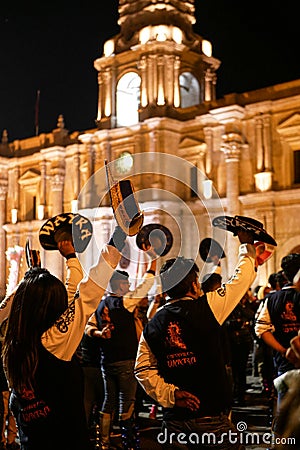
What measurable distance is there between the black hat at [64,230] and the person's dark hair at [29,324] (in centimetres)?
117

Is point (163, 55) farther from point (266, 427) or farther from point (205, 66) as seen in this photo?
point (266, 427)

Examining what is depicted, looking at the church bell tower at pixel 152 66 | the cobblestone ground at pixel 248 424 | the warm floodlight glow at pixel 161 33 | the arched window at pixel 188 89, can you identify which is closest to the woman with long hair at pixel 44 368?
the cobblestone ground at pixel 248 424

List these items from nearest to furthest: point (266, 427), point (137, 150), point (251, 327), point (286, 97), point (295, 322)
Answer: point (295, 322) < point (266, 427) < point (251, 327) < point (286, 97) < point (137, 150)

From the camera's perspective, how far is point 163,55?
1217 inches

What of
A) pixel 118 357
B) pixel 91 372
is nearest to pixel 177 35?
pixel 91 372

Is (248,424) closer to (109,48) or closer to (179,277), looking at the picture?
(179,277)

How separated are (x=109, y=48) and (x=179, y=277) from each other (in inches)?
1240

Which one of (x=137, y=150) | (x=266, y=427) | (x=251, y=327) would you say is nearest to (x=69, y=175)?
(x=137, y=150)

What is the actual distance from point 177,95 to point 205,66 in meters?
4.16

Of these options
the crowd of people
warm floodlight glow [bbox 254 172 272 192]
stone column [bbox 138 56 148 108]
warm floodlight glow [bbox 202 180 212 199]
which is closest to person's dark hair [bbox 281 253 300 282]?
the crowd of people

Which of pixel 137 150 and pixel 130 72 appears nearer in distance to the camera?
pixel 137 150

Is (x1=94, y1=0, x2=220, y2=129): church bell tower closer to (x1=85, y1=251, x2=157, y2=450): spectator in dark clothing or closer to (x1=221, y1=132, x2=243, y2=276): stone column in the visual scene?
(x1=221, y1=132, x2=243, y2=276): stone column

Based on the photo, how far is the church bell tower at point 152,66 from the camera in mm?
30766

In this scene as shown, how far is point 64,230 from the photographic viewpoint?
471 cm
